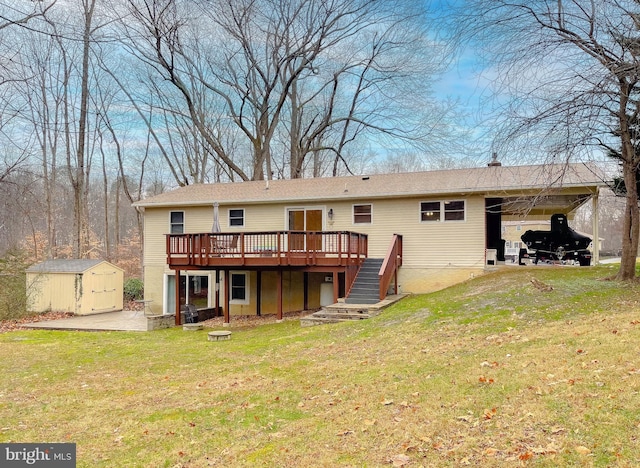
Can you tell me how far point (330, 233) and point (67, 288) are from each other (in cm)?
1206

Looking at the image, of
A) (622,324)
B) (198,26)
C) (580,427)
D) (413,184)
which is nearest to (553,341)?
(622,324)

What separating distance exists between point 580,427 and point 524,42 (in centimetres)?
694

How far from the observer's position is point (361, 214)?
54.0 ft

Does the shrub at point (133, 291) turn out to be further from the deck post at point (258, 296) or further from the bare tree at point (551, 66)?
the bare tree at point (551, 66)

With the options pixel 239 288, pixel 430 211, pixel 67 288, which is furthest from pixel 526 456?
pixel 67 288

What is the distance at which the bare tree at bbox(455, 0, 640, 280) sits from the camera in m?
7.93

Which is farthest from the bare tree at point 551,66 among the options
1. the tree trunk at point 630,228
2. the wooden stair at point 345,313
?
the wooden stair at point 345,313

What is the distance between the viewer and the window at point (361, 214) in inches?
646

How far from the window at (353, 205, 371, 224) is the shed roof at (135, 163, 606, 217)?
1.82ft

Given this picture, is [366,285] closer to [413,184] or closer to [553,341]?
[413,184]
